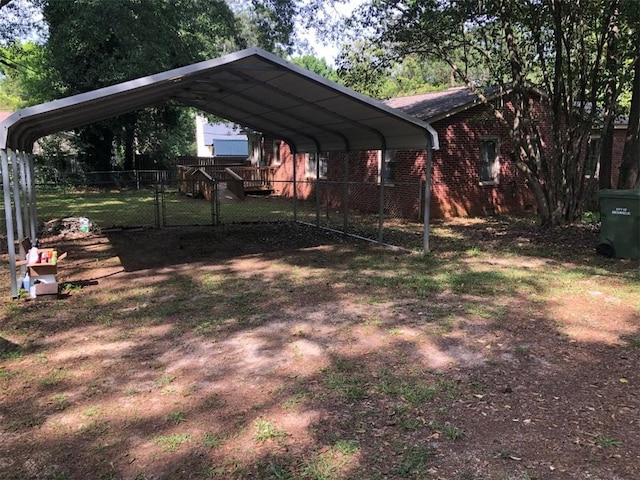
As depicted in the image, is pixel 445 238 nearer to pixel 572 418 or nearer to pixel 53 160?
pixel 572 418

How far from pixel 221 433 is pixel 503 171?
15168mm

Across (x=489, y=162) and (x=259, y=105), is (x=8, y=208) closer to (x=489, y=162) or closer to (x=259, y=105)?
(x=259, y=105)

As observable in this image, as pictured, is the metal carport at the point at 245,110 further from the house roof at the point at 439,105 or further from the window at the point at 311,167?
the window at the point at 311,167

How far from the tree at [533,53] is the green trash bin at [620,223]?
304 centimetres

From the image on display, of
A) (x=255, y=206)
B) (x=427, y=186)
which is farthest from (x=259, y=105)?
(x=255, y=206)

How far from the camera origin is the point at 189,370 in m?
4.48

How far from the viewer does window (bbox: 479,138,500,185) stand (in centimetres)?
1634

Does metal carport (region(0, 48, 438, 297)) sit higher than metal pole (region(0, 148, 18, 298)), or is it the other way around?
metal carport (region(0, 48, 438, 297))

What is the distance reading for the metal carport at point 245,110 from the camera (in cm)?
662

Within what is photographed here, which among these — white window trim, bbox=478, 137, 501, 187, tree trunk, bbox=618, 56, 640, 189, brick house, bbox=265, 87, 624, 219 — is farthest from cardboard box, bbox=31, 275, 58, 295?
white window trim, bbox=478, 137, 501, 187

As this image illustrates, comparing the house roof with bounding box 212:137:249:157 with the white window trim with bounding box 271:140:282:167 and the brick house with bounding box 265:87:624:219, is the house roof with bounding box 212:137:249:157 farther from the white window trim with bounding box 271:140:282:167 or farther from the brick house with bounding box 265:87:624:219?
the brick house with bounding box 265:87:624:219

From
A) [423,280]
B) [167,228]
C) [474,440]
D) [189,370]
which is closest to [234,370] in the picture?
[189,370]

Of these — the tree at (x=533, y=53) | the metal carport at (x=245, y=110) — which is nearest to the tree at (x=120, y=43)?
the metal carport at (x=245, y=110)

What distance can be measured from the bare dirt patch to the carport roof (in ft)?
8.47
